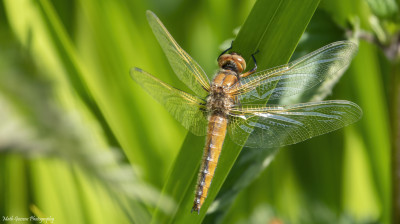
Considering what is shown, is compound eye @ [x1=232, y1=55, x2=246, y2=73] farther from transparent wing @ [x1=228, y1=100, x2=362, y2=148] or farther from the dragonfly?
transparent wing @ [x1=228, y1=100, x2=362, y2=148]

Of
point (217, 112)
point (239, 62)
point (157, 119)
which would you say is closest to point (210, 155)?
point (217, 112)

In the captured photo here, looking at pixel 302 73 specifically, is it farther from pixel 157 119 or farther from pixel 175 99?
pixel 157 119

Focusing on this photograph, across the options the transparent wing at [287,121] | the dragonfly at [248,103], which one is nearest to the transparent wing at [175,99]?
the dragonfly at [248,103]

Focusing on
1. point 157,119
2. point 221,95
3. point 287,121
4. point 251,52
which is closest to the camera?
point 251,52

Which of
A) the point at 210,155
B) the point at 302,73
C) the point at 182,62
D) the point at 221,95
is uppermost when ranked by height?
the point at 182,62

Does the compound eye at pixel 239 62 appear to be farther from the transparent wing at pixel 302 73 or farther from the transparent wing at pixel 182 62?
the transparent wing at pixel 182 62

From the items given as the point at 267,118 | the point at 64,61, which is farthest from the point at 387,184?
the point at 64,61

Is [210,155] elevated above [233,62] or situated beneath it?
situated beneath
